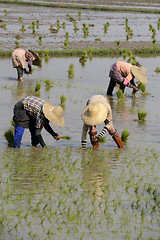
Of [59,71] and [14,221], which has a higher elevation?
[14,221]

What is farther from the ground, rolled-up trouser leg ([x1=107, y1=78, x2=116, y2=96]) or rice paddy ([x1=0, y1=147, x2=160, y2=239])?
rice paddy ([x1=0, y1=147, x2=160, y2=239])

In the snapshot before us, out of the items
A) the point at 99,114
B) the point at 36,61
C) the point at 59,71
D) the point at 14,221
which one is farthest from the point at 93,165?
the point at 59,71

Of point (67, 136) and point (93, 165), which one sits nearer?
point (93, 165)

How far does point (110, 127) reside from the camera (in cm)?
699

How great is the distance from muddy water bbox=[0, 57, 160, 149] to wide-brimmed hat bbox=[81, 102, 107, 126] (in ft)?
3.90

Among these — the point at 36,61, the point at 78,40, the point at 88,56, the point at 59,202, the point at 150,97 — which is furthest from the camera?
the point at 78,40

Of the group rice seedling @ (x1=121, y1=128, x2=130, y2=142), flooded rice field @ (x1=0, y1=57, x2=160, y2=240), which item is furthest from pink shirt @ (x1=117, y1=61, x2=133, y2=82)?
rice seedling @ (x1=121, y1=128, x2=130, y2=142)

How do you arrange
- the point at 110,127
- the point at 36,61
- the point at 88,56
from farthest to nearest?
the point at 88,56 < the point at 36,61 < the point at 110,127

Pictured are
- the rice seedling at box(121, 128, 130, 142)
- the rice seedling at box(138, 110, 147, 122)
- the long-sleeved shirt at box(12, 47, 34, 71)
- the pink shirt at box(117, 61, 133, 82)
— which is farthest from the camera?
the long-sleeved shirt at box(12, 47, 34, 71)

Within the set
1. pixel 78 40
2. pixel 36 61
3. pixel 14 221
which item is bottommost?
pixel 78 40

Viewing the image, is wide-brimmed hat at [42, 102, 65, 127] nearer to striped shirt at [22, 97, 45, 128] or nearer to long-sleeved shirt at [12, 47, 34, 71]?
striped shirt at [22, 97, 45, 128]

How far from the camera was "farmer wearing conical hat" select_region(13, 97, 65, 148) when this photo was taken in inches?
255

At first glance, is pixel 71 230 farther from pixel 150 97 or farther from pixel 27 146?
pixel 150 97

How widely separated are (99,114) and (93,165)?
2.14 ft
